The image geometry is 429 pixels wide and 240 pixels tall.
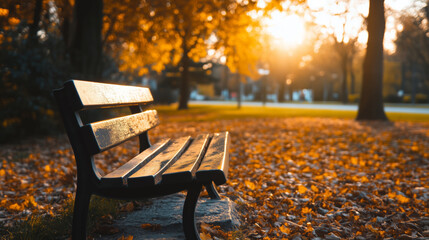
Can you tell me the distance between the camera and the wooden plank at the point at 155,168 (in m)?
1.91

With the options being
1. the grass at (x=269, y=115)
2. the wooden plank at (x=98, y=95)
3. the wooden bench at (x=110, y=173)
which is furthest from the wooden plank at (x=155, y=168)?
the grass at (x=269, y=115)

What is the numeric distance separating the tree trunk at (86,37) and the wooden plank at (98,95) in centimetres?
585

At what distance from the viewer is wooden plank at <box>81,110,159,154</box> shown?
76.6 inches

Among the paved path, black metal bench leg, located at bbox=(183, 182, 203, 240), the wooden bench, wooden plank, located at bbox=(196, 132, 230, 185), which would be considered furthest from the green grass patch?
wooden plank, located at bbox=(196, 132, 230, 185)

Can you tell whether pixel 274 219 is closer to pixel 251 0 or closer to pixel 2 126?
pixel 2 126

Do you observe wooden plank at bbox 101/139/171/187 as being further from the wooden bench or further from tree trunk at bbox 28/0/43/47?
tree trunk at bbox 28/0/43/47

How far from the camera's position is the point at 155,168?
7.09ft

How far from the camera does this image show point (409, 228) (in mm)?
2832

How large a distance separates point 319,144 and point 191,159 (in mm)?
5524

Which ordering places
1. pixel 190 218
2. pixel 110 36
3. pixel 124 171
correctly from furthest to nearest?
pixel 110 36 < pixel 190 218 < pixel 124 171

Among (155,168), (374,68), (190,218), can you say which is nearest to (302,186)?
(190,218)

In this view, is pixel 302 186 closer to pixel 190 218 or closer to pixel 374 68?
pixel 190 218

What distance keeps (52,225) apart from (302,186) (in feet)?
8.06

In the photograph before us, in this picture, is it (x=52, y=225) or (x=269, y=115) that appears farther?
(x=269, y=115)
